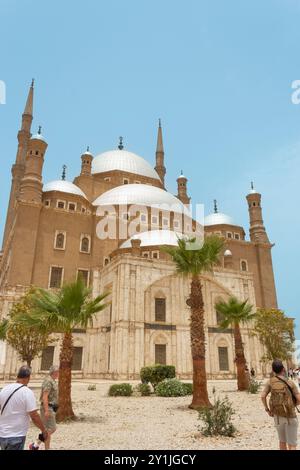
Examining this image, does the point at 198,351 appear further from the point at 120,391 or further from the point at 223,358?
the point at 223,358

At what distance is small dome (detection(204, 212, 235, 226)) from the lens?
144ft

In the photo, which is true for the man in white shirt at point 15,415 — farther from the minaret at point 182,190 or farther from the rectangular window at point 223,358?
the minaret at point 182,190

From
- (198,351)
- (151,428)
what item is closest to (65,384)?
(151,428)

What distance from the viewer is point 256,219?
4247 cm

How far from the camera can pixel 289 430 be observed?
16.7ft

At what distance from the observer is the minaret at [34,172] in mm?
34156

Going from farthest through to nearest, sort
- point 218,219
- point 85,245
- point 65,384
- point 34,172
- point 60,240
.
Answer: point 218,219 → point 34,172 → point 85,245 → point 60,240 → point 65,384

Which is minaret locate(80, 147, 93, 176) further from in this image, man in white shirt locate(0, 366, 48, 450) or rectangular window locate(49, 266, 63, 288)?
man in white shirt locate(0, 366, 48, 450)

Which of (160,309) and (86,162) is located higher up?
(86,162)

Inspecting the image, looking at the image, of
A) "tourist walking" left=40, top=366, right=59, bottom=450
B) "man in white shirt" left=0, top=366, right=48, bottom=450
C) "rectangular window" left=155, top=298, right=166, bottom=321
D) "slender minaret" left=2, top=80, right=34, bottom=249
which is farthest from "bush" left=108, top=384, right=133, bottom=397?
"slender minaret" left=2, top=80, right=34, bottom=249

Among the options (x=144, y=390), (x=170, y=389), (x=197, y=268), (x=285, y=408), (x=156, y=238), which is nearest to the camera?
(x=285, y=408)

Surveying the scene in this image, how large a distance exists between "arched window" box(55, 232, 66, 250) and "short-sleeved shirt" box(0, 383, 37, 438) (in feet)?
95.2

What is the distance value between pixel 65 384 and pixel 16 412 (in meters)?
6.92
